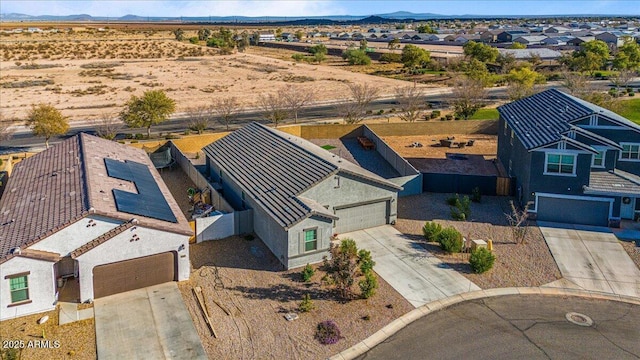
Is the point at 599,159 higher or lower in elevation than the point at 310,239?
higher

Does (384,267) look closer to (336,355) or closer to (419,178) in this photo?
(336,355)

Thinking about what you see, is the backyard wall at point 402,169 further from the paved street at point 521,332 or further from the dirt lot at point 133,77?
the dirt lot at point 133,77

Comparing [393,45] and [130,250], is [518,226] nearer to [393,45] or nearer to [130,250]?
[130,250]

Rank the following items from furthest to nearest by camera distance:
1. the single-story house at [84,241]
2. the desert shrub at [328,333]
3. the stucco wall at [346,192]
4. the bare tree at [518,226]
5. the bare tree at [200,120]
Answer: the bare tree at [200,120]
the bare tree at [518,226]
the stucco wall at [346,192]
the single-story house at [84,241]
the desert shrub at [328,333]

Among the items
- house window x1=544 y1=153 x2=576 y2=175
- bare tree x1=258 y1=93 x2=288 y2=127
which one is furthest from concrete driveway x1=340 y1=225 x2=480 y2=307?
bare tree x1=258 y1=93 x2=288 y2=127

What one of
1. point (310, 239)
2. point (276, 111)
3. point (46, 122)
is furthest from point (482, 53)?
point (310, 239)

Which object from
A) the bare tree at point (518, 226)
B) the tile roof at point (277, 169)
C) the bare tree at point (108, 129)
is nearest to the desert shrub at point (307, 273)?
the tile roof at point (277, 169)

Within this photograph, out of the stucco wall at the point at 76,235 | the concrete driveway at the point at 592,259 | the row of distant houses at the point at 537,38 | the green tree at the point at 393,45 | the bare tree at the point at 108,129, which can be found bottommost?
the concrete driveway at the point at 592,259
